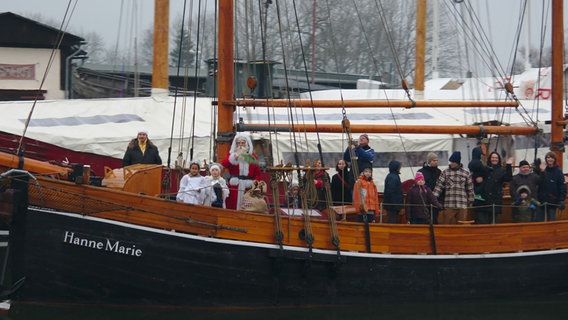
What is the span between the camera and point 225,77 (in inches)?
533

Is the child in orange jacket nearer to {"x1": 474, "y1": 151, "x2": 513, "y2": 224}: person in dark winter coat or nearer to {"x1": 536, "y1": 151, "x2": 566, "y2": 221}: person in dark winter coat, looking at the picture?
{"x1": 474, "y1": 151, "x2": 513, "y2": 224}: person in dark winter coat

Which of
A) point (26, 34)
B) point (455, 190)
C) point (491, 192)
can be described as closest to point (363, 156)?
point (455, 190)

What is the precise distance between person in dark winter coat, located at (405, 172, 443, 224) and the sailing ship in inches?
13.1

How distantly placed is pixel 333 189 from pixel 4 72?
13.5m

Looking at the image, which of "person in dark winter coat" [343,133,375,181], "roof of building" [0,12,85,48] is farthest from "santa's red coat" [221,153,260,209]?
"roof of building" [0,12,85,48]

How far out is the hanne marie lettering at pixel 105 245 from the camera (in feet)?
38.4

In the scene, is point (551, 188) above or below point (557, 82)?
below

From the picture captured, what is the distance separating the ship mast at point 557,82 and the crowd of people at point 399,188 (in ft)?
1.90

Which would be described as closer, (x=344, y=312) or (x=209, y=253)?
(x=209, y=253)

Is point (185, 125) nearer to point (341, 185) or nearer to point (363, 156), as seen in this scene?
point (341, 185)

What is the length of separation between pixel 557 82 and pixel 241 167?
5.39 metres

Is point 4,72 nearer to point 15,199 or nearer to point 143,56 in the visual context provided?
point 15,199

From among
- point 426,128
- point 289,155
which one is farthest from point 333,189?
point 289,155

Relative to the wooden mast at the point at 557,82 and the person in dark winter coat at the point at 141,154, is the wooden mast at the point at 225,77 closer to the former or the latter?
the person in dark winter coat at the point at 141,154
